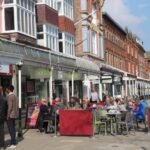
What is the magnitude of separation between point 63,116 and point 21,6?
1283 cm

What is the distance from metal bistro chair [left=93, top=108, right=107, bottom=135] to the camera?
18.0 meters

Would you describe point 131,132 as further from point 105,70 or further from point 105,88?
point 105,88

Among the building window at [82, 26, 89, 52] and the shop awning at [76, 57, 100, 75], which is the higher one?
the building window at [82, 26, 89, 52]

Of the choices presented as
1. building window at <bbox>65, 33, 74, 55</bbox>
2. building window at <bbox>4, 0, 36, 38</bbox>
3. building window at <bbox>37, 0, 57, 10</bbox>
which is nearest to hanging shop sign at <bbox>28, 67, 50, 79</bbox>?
building window at <bbox>4, 0, 36, 38</bbox>

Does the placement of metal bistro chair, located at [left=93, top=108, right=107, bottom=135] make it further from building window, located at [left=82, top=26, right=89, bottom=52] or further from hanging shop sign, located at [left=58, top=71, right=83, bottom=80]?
building window, located at [left=82, top=26, right=89, bottom=52]

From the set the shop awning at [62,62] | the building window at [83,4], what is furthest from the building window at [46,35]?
the building window at [83,4]

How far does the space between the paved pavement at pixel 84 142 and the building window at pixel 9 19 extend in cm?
1127

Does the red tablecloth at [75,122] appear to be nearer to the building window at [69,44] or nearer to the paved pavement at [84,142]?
the paved pavement at [84,142]

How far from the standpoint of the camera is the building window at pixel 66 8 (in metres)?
38.3

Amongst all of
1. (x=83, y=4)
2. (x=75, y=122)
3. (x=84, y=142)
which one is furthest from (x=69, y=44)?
(x=84, y=142)

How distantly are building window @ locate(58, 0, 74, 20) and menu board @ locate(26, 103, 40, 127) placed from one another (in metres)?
18.3

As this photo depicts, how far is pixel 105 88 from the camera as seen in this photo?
51.2m

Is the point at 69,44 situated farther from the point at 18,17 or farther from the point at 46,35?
the point at 18,17

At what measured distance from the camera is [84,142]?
51.8ft
